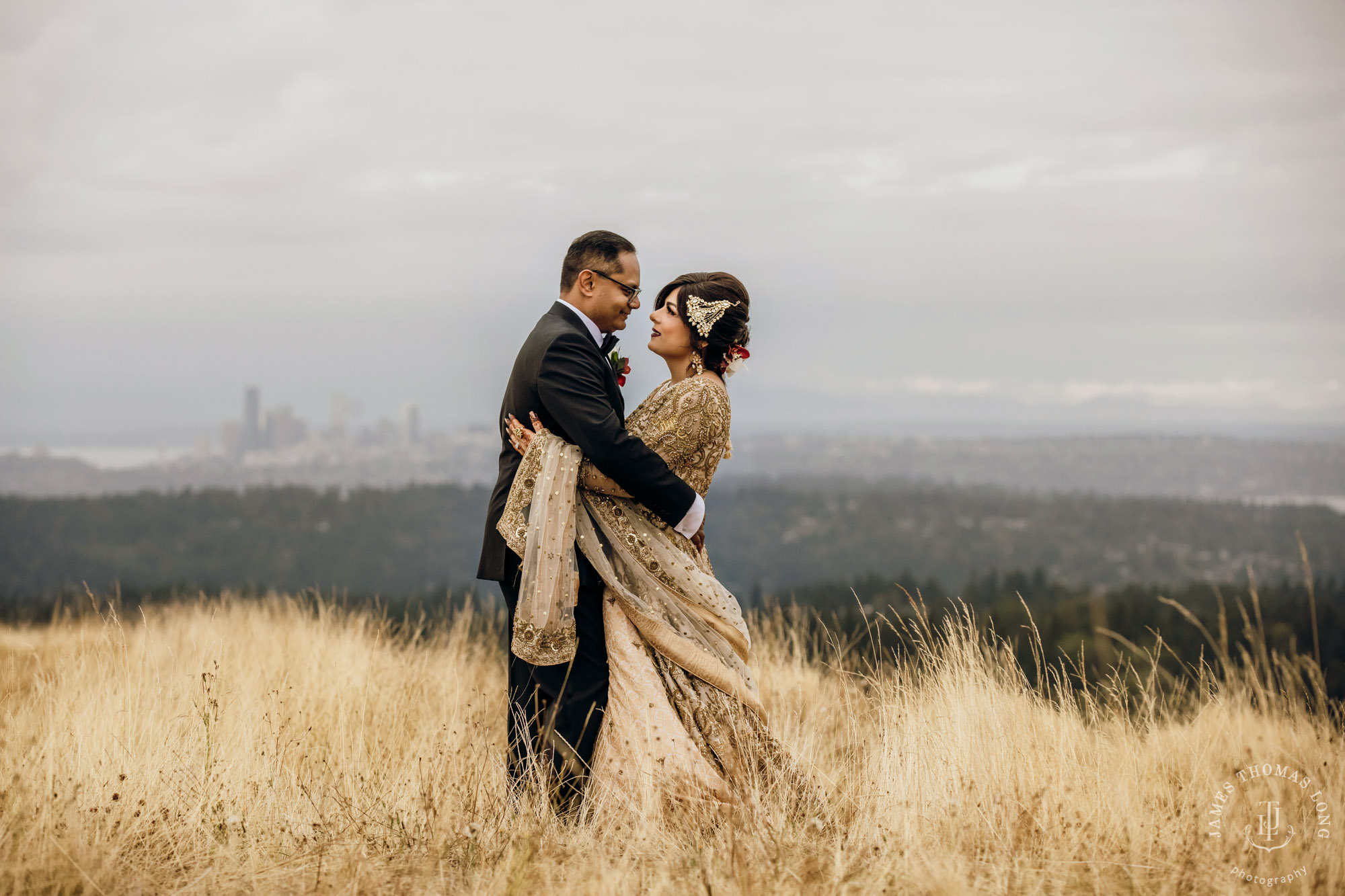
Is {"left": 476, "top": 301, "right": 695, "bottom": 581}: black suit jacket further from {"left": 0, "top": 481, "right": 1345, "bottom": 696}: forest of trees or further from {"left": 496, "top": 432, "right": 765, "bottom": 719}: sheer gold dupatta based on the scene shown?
{"left": 0, "top": 481, "right": 1345, "bottom": 696}: forest of trees

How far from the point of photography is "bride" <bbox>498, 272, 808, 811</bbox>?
344cm

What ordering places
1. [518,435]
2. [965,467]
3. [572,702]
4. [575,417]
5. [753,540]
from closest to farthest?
[575,417] → [572,702] → [518,435] → [753,540] → [965,467]

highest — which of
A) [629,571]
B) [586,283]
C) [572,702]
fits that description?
[586,283]

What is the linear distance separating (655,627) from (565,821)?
80cm

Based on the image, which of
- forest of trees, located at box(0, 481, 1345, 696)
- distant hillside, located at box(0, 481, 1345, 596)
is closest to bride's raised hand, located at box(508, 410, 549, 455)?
forest of trees, located at box(0, 481, 1345, 696)

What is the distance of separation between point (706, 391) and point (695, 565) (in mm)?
691

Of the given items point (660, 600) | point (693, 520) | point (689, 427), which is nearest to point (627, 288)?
point (689, 427)

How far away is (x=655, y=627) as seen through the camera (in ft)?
11.6

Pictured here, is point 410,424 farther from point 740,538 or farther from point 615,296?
point 615,296

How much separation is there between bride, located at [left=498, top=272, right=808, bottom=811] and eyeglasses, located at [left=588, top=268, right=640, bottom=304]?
14 centimetres

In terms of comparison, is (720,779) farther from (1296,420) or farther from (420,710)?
(1296,420)

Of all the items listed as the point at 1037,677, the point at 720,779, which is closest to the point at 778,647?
the point at 1037,677

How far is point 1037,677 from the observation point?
192 inches

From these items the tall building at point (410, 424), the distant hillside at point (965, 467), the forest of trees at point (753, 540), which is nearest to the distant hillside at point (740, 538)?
the forest of trees at point (753, 540)
